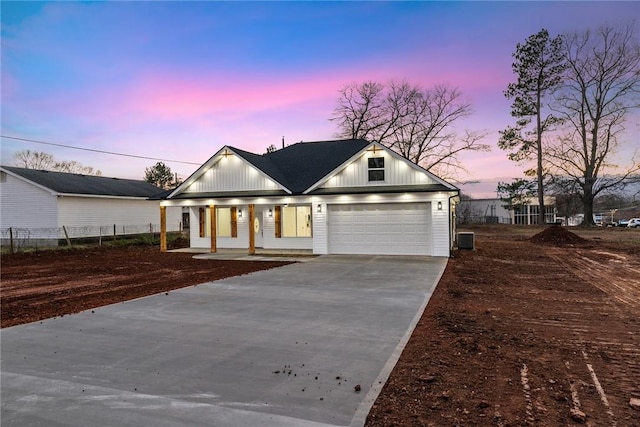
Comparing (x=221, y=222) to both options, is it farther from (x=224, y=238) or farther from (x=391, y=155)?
(x=391, y=155)

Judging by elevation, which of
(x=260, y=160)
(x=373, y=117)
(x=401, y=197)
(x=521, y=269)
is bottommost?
(x=521, y=269)

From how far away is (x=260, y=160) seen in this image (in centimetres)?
2023

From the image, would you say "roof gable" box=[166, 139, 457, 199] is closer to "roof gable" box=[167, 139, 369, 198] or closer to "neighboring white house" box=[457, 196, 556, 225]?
"roof gable" box=[167, 139, 369, 198]

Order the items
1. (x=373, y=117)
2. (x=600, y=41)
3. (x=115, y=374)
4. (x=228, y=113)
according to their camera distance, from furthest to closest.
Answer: (x=373, y=117) → (x=600, y=41) → (x=228, y=113) → (x=115, y=374)

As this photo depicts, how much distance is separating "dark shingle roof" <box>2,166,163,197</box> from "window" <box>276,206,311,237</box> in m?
12.9

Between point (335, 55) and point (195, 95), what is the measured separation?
8.31 metres

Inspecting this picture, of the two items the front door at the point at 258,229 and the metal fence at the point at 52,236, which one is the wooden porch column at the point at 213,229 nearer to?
the front door at the point at 258,229

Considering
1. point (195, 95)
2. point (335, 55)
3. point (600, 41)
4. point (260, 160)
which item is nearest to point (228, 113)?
point (195, 95)

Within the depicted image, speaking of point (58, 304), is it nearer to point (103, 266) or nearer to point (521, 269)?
point (103, 266)

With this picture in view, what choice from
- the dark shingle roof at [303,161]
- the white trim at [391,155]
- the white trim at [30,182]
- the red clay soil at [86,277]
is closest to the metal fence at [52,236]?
the white trim at [30,182]

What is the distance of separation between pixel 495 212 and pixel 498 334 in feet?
178

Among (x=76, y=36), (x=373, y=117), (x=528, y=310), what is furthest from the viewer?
(x=373, y=117)

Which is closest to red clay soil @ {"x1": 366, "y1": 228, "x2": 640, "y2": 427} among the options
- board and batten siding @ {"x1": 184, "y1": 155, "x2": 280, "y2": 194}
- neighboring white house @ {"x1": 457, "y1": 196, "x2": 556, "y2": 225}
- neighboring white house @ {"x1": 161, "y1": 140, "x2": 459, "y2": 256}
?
neighboring white house @ {"x1": 161, "y1": 140, "x2": 459, "y2": 256}

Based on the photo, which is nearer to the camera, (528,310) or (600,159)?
(528,310)
